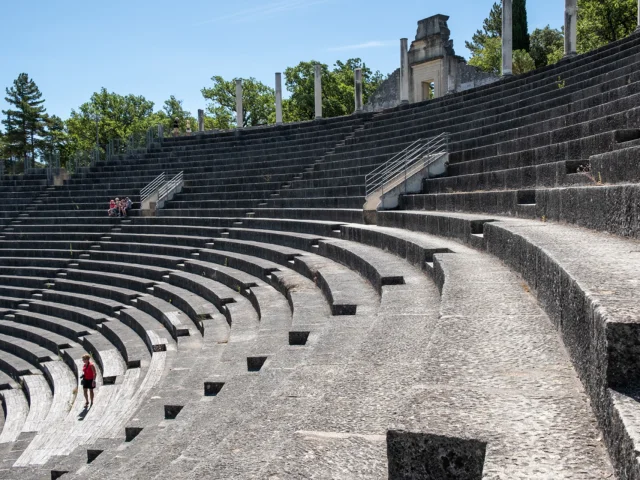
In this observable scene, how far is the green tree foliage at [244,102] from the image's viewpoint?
6825 cm

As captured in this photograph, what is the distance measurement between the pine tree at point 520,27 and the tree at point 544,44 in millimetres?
1393

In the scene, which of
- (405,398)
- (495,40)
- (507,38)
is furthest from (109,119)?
(405,398)

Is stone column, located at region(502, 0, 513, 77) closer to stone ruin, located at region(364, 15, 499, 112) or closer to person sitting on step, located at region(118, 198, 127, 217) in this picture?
stone ruin, located at region(364, 15, 499, 112)

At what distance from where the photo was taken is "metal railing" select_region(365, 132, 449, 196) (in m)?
13.3

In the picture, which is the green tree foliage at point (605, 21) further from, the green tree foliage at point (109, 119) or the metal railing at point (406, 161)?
the green tree foliage at point (109, 119)

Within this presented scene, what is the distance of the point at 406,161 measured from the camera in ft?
44.4

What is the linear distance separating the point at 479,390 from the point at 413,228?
8.02 m

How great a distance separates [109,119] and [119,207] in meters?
55.6

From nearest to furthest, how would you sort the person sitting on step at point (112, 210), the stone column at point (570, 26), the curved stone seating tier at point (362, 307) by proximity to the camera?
the curved stone seating tier at point (362, 307) → the stone column at point (570, 26) → the person sitting on step at point (112, 210)

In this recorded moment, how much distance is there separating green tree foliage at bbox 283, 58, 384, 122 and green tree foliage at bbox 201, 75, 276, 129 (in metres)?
6.27

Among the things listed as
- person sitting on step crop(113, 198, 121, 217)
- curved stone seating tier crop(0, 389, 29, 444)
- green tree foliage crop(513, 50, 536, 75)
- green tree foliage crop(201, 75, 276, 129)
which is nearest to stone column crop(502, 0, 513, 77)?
person sitting on step crop(113, 198, 121, 217)

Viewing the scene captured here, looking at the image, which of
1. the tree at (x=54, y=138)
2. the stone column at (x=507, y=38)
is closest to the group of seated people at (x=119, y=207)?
the stone column at (x=507, y=38)

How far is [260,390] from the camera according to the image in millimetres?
4434

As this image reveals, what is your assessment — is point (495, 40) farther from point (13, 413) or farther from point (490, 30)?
point (13, 413)
